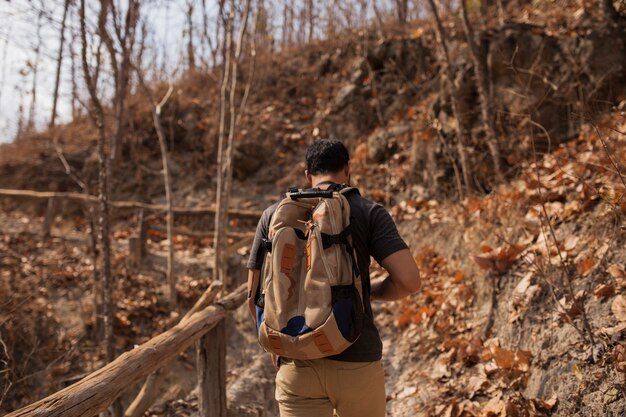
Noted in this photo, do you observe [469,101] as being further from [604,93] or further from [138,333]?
[138,333]

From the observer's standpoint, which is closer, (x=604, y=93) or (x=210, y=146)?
(x=604, y=93)

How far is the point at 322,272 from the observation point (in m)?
1.87

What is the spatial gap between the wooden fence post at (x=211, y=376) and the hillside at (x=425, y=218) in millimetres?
829

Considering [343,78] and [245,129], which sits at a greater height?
[343,78]

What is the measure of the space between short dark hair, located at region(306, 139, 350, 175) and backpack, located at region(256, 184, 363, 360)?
16cm

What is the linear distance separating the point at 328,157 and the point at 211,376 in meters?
2.36

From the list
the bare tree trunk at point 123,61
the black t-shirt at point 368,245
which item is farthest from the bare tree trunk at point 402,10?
the black t-shirt at point 368,245

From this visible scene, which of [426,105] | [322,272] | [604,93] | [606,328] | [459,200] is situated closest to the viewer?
[322,272]

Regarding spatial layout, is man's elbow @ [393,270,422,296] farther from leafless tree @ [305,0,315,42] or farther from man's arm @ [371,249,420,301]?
leafless tree @ [305,0,315,42]

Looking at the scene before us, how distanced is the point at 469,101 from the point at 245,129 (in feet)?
24.5

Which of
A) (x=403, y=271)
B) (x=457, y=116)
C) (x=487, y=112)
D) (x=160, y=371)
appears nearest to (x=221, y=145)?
(x=457, y=116)

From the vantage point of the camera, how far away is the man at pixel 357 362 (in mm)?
1953

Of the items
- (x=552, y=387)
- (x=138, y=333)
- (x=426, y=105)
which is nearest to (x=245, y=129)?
(x=426, y=105)

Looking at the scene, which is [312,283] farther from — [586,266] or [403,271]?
[586,266]
